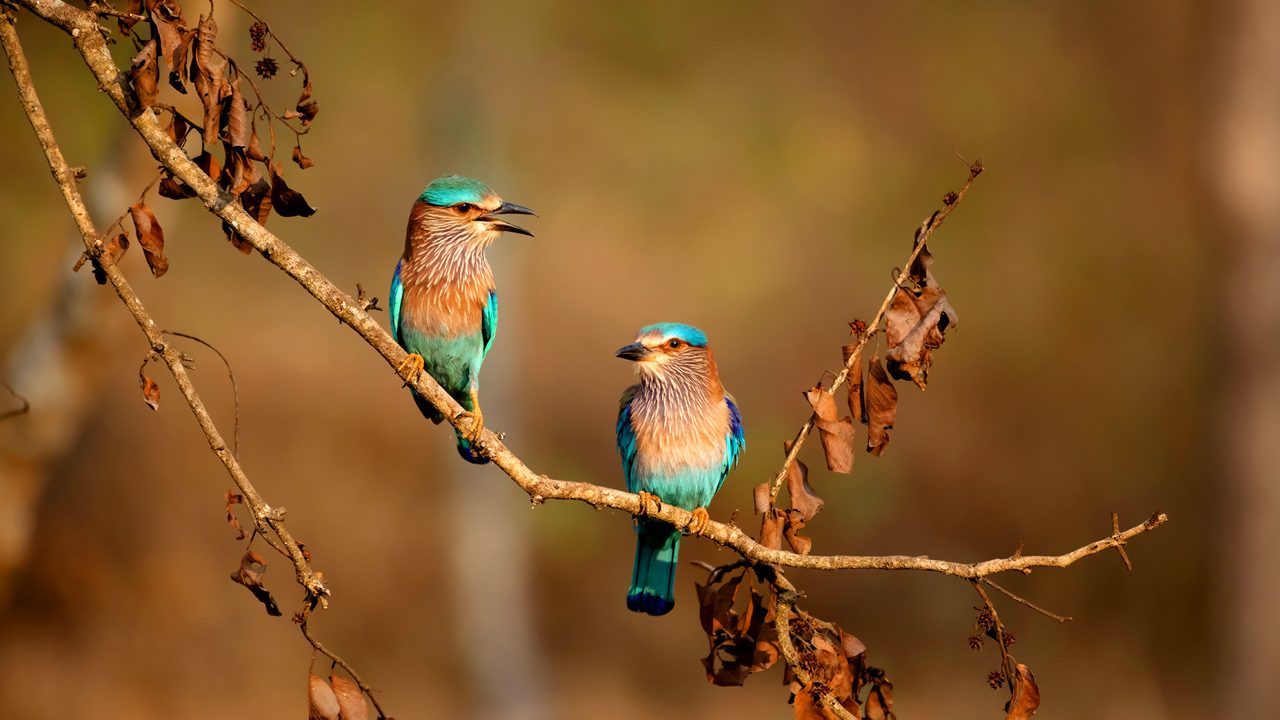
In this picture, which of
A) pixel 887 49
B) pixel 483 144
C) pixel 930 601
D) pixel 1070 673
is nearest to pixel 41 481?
pixel 483 144

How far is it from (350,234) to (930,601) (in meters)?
7.64

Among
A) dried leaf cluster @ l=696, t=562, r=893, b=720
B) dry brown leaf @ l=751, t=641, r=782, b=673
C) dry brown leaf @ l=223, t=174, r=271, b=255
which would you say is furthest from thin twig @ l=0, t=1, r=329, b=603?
dry brown leaf @ l=751, t=641, r=782, b=673

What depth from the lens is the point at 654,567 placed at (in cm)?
468

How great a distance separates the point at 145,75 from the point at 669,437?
2.50 metres

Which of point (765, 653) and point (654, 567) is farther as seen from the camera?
point (654, 567)

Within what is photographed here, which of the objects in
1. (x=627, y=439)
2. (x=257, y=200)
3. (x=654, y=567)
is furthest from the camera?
(x=627, y=439)

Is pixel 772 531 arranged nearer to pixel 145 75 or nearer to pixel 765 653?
pixel 765 653

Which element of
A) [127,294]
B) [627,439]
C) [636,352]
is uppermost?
[636,352]

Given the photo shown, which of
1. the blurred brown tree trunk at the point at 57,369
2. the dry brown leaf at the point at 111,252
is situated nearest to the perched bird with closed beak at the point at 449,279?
the dry brown leaf at the point at 111,252

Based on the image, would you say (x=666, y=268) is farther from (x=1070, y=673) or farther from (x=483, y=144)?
(x=1070, y=673)

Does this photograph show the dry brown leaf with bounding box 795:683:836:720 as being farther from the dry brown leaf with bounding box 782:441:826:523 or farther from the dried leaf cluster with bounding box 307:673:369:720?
the dried leaf cluster with bounding box 307:673:369:720

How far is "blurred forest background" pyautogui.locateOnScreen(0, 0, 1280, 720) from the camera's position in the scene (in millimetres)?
10859

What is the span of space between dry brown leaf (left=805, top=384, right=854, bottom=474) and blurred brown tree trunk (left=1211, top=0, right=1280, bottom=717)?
885cm

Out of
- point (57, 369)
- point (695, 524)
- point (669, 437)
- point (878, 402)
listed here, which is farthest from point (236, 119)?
point (57, 369)
